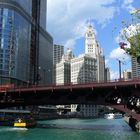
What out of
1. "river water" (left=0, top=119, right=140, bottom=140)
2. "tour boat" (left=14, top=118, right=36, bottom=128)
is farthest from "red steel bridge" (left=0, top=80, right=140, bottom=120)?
"river water" (left=0, top=119, right=140, bottom=140)

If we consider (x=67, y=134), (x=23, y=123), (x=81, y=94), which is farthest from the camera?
(x=23, y=123)

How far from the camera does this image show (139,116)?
88.9 meters

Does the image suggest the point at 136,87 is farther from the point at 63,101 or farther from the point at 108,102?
the point at 63,101

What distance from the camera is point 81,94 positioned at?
333 feet

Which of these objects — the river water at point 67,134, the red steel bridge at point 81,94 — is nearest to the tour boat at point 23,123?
the river water at point 67,134

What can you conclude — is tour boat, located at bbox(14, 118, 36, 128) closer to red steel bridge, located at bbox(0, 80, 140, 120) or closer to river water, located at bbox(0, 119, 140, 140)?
river water, located at bbox(0, 119, 140, 140)

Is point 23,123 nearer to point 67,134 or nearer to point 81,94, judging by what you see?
point 81,94

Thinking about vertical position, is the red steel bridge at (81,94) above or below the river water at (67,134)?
above

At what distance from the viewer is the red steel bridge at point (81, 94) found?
91.6m

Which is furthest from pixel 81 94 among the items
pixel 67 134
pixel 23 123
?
pixel 23 123

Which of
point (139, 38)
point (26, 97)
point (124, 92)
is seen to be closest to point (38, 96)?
point (26, 97)

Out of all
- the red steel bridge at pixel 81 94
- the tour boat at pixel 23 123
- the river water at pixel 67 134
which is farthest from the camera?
the tour boat at pixel 23 123

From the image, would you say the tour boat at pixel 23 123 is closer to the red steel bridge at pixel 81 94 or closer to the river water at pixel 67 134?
the river water at pixel 67 134

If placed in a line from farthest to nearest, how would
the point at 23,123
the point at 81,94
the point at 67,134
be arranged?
the point at 23,123
the point at 81,94
the point at 67,134
